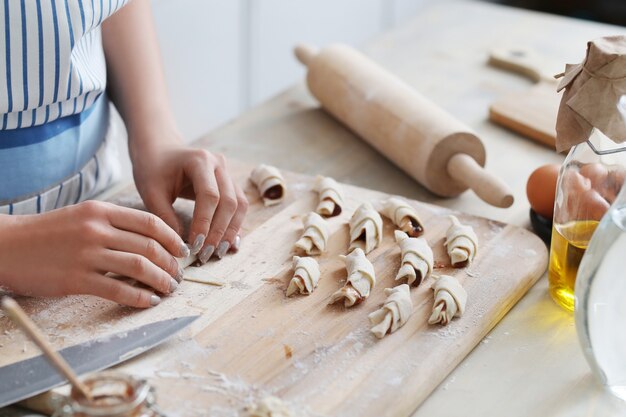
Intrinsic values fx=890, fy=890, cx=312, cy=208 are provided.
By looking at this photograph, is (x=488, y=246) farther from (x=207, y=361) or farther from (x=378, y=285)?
(x=207, y=361)

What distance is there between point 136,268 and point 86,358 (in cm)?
13

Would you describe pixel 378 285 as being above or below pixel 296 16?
above

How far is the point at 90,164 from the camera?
1257 millimetres

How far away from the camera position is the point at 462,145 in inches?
52.5

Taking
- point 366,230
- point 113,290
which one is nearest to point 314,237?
point 366,230

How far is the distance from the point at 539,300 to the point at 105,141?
66 cm

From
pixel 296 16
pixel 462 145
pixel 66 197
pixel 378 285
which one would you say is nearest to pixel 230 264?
pixel 378 285

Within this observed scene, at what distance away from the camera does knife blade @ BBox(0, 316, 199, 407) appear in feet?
2.72

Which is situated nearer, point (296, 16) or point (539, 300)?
point (539, 300)

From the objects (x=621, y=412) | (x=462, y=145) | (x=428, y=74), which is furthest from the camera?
(x=428, y=74)

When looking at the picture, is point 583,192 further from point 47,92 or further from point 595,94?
point 47,92

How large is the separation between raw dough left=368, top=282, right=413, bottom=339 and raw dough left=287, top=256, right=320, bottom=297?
0.31ft

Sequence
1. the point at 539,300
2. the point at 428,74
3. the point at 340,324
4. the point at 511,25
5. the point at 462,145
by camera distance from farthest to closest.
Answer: the point at 511,25
the point at 428,74
the point at 462,145
the point at 539,300
the point at 340,324

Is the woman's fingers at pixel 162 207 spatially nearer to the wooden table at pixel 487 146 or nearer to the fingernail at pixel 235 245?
the fingernail at pixel 235 245
